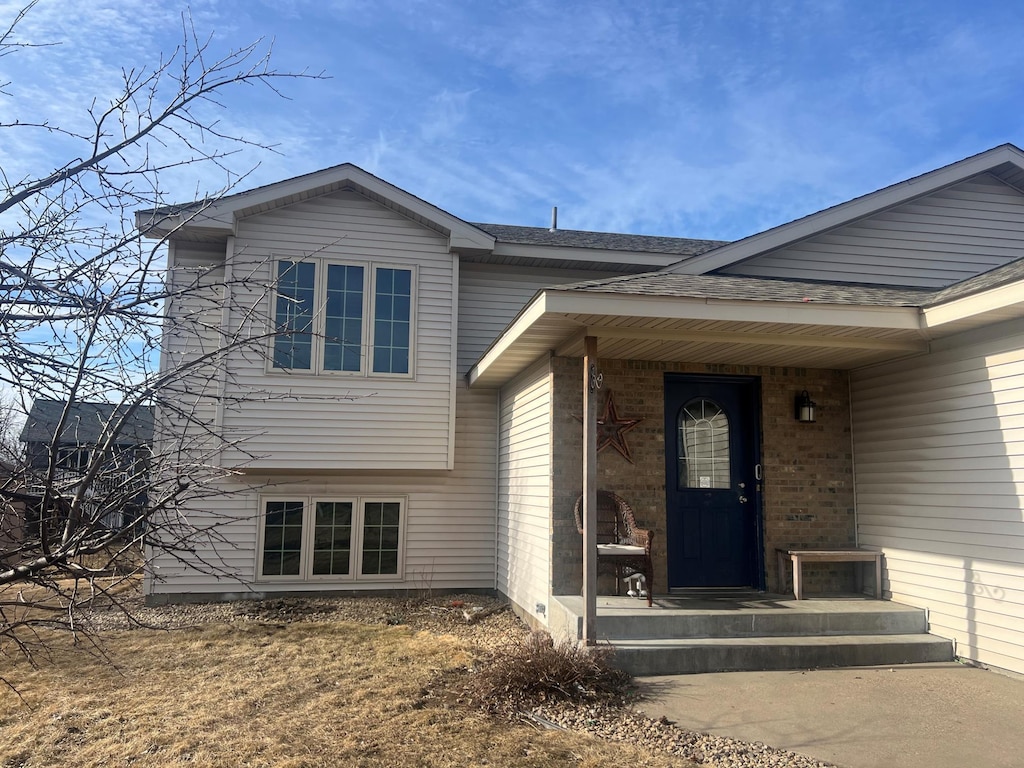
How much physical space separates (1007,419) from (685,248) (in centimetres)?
561

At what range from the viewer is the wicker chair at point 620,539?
19.6 feet

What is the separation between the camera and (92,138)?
2.15 m

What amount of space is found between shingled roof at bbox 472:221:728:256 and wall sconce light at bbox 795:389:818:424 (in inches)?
108

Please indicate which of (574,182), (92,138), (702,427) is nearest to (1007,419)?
(702,427)

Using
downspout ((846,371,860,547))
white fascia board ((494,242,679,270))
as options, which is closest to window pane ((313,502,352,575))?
white fascia board ((494,242,679,270))

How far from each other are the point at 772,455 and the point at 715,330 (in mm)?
2004

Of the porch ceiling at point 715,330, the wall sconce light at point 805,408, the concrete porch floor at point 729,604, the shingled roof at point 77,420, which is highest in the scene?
the porch ceiling at point 715,330

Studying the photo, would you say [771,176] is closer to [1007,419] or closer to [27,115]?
[1007,419]

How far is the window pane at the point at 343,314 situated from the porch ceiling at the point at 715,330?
9.10ft

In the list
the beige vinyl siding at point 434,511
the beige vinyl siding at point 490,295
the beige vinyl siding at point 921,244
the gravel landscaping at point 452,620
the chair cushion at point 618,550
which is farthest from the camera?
the beige vinyl siding at point 490,295

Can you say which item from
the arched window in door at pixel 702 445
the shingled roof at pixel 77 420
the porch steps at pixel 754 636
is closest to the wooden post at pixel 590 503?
the porch steps at pixel 754 636

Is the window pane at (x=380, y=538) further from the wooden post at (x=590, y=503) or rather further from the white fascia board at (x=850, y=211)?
the white fascia board at (x=850, y=211)

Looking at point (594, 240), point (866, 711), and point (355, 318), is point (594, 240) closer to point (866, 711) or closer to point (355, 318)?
point (355, 318)

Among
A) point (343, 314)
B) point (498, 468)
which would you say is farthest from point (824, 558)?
point (343, 314)
